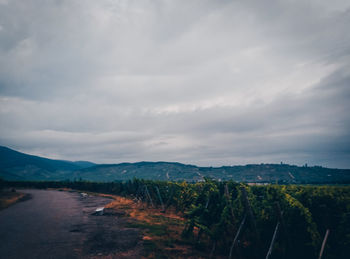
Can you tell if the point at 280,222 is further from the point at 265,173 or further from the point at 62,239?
the point at 265,173

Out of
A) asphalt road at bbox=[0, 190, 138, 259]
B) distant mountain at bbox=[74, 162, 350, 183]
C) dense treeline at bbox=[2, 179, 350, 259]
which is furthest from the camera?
distant mountain at bbox=[74, 162, 350, 183]

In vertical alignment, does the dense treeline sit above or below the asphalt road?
above

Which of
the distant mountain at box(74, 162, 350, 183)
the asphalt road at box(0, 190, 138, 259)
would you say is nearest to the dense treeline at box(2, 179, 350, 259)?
A: the asphalt road at box(0, 190, 138, 259)

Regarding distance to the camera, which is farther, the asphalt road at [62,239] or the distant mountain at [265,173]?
the distant mountain at [265,173]

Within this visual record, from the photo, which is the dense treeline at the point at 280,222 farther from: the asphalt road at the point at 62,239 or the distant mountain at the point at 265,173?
the distant mountain at the point at 265,173

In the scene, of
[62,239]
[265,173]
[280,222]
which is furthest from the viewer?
[265,173]

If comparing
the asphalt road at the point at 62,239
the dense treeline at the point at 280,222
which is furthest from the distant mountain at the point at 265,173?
the dense treeline at the point at 280,222

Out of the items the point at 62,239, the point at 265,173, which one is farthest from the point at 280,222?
the point at 265,173

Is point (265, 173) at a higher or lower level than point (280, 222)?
lower

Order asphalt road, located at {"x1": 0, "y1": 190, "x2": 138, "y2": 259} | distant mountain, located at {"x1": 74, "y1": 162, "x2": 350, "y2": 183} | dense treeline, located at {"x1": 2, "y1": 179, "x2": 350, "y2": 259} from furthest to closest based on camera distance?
distant mountain, located at {"x1": 74, "y1": 162, "x2": 350, "y2": 183}
asphalt road, located at {"x1": 0, "y1": 190, "x2": 138, "y2": 259}
dense treeline, located at {"x1": 2, "y1": 179, "x2": 350, "y2": 259}

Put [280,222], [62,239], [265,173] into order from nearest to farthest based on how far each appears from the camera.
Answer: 1. [280,222]
2. [62,239]
3. [265,173]

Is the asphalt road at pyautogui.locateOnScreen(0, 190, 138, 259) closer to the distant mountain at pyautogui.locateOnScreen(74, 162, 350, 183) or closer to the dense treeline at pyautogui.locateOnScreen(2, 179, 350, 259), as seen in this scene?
the dense treeline at pyautogui.locateOnScreen(2, 179, 350, 259)

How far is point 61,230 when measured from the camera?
49.2 feet

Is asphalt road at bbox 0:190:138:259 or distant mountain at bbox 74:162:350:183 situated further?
distant mountain at bbox 74:162:350:183
